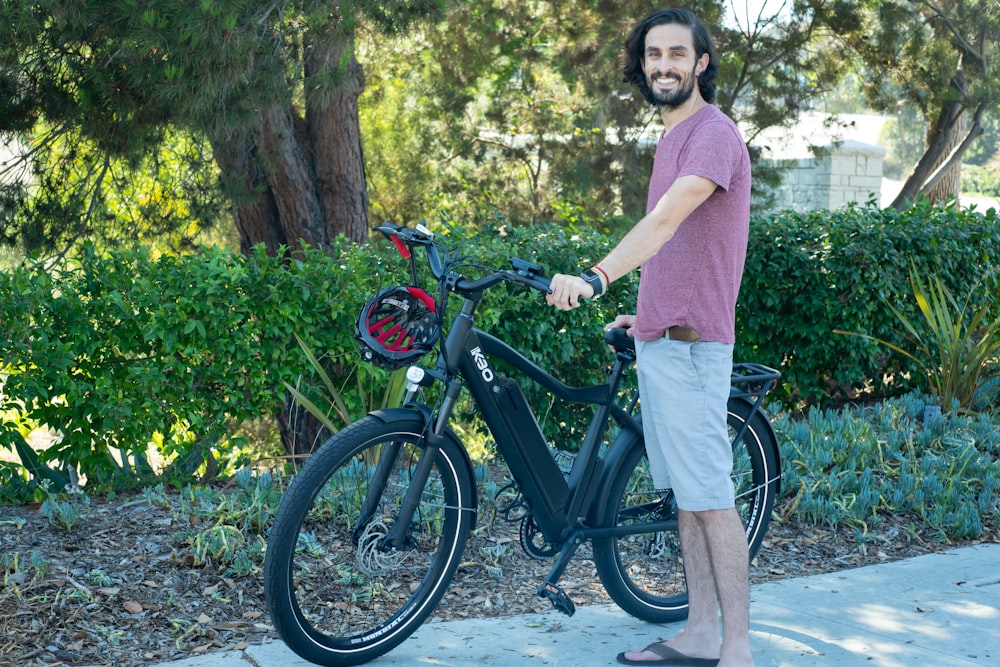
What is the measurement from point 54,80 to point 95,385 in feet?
7.93

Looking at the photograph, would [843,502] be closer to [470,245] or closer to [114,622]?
[470,245]

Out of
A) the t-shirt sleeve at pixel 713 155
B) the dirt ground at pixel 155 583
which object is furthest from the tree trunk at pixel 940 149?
the t-shirt sleeve at pixel 713 155

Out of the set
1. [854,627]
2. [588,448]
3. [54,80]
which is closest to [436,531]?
[588,448]

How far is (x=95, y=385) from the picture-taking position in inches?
197

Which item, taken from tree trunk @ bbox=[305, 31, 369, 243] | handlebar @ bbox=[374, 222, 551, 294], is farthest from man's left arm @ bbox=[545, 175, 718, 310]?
tree trunk @ bbox=[305, 31, 369, 243]

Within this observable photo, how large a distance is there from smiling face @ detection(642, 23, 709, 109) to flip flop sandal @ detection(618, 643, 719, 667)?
1.78m

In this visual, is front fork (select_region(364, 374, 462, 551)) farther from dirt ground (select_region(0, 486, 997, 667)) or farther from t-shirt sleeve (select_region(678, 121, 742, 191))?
t-shirt sleeve (select_region(678, 121, 742, 191))

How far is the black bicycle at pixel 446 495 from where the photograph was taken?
3320 mm

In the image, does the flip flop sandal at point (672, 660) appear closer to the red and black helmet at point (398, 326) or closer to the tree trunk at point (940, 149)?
the red and black helmet at point (398, 326)

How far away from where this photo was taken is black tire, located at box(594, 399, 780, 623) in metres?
3.92

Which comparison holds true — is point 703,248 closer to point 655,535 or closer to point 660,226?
point 660,226

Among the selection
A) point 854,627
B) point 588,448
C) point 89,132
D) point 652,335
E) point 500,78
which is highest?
point 500,78

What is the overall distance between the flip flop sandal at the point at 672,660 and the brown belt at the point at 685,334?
1.07 meters

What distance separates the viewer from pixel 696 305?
336 centimetres
